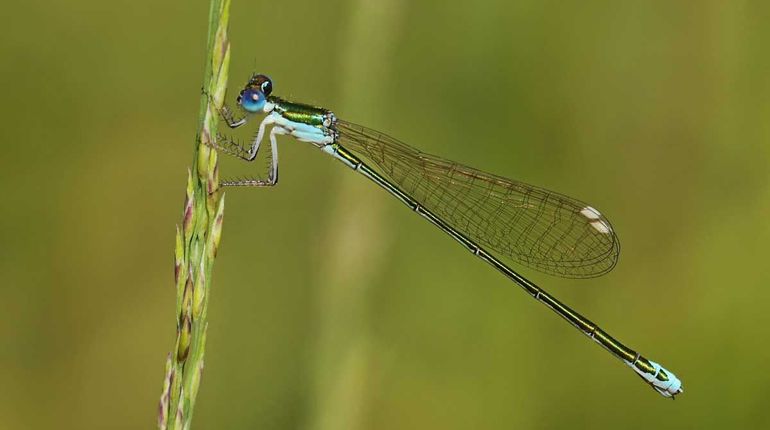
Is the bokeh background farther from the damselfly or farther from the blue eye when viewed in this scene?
the blue eye

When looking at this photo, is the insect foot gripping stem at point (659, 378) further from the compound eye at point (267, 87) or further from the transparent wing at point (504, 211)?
the compound eye at point (267, 87)

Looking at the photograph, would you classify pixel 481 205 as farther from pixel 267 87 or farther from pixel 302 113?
pixel 267 87

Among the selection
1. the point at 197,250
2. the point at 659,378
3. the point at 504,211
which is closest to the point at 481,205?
the point at 504,211

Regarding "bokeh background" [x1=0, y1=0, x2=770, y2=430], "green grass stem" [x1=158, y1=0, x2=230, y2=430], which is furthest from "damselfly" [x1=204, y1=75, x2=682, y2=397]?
"green grass stem" [x1=158, y1=0, x2=230, y2=430]

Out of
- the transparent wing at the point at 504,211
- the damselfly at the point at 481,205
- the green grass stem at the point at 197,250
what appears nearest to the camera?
the green grass stem at the point at 197,250

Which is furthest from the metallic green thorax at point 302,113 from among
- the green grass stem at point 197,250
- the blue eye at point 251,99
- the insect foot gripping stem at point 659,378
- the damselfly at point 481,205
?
the insect foot gripping stem at point 659,378

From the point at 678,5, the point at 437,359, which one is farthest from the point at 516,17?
the point at 437,359

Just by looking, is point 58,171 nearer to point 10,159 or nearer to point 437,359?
point 10,159
